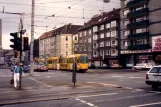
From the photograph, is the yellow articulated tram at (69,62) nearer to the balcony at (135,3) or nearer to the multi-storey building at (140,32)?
the multi-storey building at (140,32)

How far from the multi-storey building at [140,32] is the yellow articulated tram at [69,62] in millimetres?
17957

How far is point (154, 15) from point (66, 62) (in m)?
21.7

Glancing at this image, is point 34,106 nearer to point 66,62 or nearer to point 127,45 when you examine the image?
point 66,62

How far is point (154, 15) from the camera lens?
194 feet

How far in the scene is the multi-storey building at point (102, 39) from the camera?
72988 mm

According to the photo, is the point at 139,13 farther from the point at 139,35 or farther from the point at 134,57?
the point at 134,57

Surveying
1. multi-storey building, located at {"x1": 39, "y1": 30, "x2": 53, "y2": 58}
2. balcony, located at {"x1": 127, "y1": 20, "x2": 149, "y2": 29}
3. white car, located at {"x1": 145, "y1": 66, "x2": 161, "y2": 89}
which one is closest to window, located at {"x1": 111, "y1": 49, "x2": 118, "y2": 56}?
balcony, located at {"x1": 127, "y1": 20, "x2": 149, "y2": 29}

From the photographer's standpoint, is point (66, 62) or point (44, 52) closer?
point (66, 62)

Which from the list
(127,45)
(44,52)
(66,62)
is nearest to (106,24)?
(127,45)

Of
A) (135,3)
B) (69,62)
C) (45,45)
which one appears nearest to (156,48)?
(135,3)

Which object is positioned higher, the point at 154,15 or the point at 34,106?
the point at 154,15

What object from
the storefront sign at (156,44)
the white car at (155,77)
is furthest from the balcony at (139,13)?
the white car at (155,77)

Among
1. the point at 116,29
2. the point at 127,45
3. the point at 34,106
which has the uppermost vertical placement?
the point at 116,29

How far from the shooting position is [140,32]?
63594 millimetres
